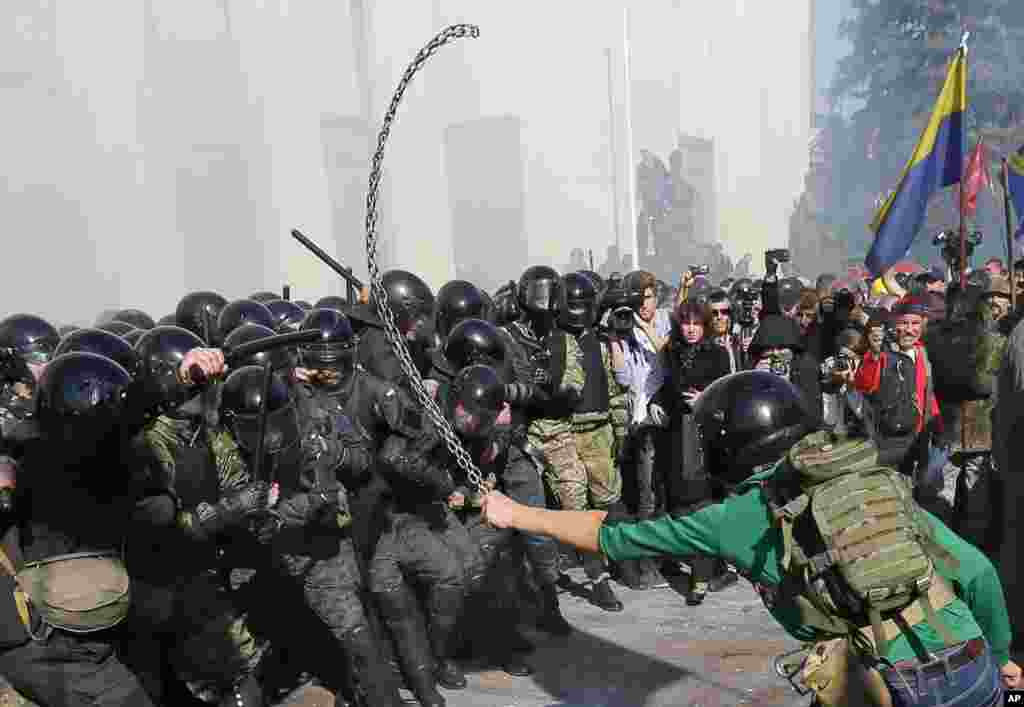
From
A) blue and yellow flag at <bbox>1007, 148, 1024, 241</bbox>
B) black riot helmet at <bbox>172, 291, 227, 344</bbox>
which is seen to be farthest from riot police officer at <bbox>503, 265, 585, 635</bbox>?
blue and yellow flag at <bbox>1007, 148, 1024, 241</bbox>

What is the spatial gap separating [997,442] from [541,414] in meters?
2.57

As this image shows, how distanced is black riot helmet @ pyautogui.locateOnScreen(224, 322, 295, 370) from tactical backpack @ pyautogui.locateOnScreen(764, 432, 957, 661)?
2.51 metres

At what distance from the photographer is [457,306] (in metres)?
7.18

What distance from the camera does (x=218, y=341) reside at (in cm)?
638

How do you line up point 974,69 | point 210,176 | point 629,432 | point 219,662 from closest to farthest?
point 219,662 → point 629,432 → point 210,176 → point 974,69

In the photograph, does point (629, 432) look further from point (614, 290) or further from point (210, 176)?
point (210, 176)

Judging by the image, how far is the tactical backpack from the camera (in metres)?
2.28

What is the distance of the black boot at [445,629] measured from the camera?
16.0 feet

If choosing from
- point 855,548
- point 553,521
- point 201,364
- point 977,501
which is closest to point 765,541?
point 855,548

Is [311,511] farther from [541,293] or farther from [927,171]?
[927,171]

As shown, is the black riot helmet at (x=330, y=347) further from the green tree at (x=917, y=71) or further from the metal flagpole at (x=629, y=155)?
the green tree at (x=917, y=71)

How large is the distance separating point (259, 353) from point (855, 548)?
2996 millimetres

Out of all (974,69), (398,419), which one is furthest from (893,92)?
(398,419)

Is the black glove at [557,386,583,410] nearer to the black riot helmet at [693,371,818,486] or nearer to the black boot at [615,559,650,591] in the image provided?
the black boot at [615,559,650,591]
